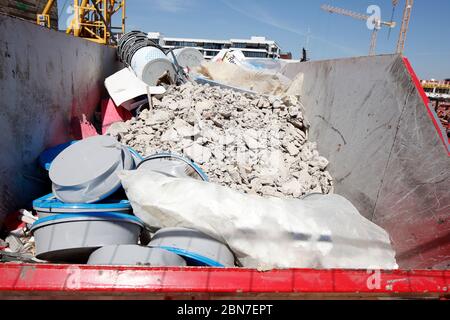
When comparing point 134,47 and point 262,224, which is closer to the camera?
point 262,224

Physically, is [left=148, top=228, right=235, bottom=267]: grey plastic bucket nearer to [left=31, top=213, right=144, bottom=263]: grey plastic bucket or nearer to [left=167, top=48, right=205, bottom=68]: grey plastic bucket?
[left=31, top=213, right=144, bottom=263]: grey plastic bucket

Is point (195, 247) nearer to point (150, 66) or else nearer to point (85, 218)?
point (85, 218)

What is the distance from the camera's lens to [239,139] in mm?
3143

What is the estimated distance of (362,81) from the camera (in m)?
2.55

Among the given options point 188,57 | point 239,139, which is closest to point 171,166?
point 239,139

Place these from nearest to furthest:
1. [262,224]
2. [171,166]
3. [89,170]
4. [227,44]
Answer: [262,224]
[89,170]
[171,166]
[227,44]

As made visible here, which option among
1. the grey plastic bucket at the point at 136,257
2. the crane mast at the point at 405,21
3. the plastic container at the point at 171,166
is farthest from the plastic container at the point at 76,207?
the crane mast at the point at 405,21

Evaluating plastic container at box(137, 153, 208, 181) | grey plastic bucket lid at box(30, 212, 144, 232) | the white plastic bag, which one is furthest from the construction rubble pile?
grey plastic bucket lid at box(30, 212, 144, 232)

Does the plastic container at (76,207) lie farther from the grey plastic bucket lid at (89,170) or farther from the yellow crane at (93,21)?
the yellow crane at (93,21)

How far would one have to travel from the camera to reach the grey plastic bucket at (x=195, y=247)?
1465mm

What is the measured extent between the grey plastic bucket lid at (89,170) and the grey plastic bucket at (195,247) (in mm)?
498

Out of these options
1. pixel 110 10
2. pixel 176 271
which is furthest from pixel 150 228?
pixel 110 10

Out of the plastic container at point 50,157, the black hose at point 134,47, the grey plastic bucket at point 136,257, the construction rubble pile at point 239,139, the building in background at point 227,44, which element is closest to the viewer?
the grey plastic bucket at point 136,257

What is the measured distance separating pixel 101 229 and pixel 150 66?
3739 millimetres
